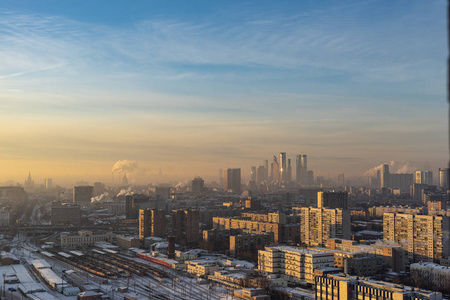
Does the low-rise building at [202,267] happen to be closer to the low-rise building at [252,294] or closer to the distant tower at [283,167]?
the low-rise building at [252,294]

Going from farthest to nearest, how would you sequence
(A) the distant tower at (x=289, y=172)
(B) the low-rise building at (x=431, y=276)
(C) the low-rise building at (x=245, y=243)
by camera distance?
(A) the distant tower at (x=289, y=172)
(C) the low-rise building at (x=245, y=243)
(B) the low-rise building at (x=431, y=276)

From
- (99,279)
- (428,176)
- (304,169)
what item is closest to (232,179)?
(304,169)

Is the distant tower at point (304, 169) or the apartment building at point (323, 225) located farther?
the distant tower at point (304, 169)

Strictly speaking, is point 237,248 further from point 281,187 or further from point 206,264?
point 281,187

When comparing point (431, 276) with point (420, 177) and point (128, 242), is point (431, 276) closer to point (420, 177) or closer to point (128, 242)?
point (128, 242)

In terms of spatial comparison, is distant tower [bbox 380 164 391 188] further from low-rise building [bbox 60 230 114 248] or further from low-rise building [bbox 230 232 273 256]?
low-rise building [bbox 230 232 273 256]

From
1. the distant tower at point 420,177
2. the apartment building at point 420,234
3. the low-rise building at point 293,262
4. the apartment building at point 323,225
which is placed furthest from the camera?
the distant tower at point 420,177

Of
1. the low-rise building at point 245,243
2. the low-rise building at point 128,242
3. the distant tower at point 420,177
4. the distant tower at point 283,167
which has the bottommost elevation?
the low-rise building at point 128,242

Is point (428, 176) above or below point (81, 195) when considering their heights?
above

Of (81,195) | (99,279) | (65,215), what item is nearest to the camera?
(99,279)

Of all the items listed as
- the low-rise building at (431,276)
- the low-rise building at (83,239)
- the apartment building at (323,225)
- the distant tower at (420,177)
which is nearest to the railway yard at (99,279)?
the low-rise building at (83,239)

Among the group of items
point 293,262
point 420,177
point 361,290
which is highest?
point 420,177
